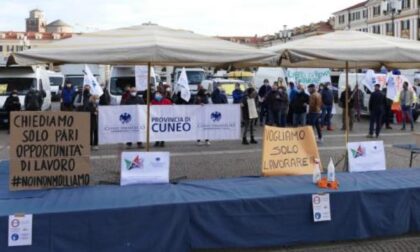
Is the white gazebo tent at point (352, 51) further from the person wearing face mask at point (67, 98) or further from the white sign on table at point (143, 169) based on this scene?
the person wearing face mask at point (67, 98)

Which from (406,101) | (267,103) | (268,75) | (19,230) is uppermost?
(268,75)

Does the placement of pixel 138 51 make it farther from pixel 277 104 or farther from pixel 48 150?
pixel 277 104

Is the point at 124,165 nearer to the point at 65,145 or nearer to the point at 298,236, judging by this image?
the point at 65,145

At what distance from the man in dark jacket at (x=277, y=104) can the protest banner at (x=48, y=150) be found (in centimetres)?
1149

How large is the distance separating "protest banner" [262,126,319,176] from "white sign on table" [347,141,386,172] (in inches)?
20.9

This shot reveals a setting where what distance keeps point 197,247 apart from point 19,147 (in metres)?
2.47

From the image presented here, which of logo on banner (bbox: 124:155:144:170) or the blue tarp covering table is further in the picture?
logo on banner (bbox: 124:155:144:170)

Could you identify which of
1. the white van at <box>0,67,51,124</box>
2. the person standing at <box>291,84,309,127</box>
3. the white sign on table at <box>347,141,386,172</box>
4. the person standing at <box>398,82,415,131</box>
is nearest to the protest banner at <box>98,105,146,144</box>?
the white sign on table at <box>347,141,386,172</box>

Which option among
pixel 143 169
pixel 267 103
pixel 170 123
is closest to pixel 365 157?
pixel 143 169

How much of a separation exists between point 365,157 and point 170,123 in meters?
3.71

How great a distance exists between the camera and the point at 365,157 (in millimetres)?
7918

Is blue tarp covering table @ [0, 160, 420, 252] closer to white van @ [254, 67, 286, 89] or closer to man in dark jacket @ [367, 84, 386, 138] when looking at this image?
man in dark jacket @ [367, 84, 386, 138]

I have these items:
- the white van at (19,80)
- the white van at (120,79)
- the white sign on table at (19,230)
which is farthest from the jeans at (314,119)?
the white sign on table at (19,230)

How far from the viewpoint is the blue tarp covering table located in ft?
17.6
